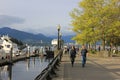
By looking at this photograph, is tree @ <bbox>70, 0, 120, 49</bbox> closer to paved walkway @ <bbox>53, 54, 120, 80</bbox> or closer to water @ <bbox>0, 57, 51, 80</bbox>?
water @ <bbox>0, 57, 51, 80</bbox>

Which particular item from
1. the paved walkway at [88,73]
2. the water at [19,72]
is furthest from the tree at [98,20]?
the paved walkway at [88,73]

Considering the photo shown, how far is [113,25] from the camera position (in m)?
62.8

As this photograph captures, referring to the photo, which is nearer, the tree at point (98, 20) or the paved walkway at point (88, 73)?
the paved walkway at point (88, 73)

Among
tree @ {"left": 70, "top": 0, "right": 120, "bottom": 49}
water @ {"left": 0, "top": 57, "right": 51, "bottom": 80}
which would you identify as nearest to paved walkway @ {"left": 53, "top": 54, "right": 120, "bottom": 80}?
water @ {"left": 0, "top": 57, "right": 51, "bottom": 80}

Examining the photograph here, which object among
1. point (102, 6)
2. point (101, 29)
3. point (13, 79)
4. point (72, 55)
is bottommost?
point (13, 79)

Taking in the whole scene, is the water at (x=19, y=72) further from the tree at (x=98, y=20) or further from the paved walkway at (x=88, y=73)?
the tree at (x=98, y=20)

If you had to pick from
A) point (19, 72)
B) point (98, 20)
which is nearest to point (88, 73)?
point (19, 72)

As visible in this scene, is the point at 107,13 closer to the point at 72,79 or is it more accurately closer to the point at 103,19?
the point at 103,19

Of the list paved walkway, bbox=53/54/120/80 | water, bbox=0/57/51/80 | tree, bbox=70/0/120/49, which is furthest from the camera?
tree, bbox=70/0/120/49

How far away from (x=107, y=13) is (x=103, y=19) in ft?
3.95

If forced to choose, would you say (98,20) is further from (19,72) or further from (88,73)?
(88,73)

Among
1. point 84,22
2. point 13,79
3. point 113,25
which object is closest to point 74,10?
point 84,22

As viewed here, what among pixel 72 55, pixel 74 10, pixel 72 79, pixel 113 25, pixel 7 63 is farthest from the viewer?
pixel 74 10

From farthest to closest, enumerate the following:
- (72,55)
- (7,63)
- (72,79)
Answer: (7,63) < (72,55) < (72,79)
